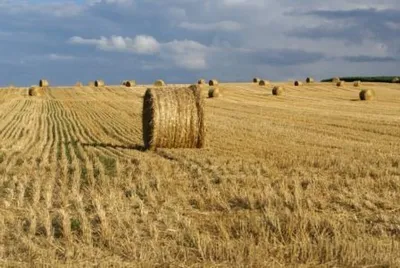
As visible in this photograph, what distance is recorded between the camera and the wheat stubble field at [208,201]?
255 inches

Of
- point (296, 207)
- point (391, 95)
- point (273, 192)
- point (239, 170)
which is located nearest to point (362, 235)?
point (296, 207)

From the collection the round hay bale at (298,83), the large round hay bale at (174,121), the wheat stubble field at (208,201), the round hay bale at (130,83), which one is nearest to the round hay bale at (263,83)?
the round hay bale at (298,83)

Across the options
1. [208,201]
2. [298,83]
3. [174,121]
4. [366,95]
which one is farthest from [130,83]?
[208,201]

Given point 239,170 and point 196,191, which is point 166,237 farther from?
point 239,170

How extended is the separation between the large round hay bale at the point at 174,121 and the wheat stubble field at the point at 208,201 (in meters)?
0.73

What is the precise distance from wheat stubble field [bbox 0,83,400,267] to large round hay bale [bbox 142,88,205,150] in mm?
732

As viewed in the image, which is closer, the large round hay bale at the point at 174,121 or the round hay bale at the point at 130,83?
the large round hay bale at the point at 174,121

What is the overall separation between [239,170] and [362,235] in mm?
5433

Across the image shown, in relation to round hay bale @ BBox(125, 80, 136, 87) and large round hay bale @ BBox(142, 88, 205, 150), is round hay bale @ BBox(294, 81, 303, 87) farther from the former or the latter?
large round hay bale @ BBox(142, 88, 205, 150)

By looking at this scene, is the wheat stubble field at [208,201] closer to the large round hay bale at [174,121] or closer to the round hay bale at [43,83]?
the large round hay bale at [174,121]

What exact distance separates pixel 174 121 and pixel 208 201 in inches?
319

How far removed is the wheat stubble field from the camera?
255 inches

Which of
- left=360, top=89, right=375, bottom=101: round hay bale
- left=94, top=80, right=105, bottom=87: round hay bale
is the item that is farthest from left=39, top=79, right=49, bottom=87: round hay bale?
left=360, top=89, right=375, bottom=101: round hay bale

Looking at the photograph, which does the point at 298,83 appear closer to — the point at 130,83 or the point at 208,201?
the point at 130,83
